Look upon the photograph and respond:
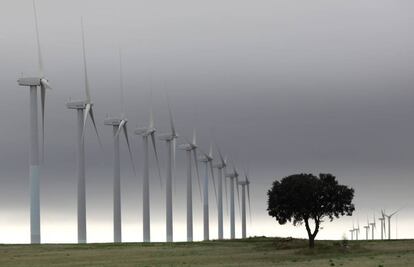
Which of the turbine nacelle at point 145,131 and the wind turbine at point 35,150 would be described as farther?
the turbine nacelle at point 145,131

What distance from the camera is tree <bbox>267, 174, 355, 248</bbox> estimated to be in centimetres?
13250

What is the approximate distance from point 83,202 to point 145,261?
143 feet

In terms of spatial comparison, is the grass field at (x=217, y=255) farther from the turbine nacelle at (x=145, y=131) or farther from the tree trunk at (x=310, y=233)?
the turbine nacelle at (x=145, y=131)

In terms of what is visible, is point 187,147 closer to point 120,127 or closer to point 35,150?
point 120,127

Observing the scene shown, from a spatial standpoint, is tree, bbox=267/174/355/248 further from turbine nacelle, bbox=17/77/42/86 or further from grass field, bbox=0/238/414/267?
turbine nacelle, bbox=17/77/42/86

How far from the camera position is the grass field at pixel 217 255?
92500 millimetres

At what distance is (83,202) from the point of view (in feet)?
462

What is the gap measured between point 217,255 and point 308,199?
2668 cm

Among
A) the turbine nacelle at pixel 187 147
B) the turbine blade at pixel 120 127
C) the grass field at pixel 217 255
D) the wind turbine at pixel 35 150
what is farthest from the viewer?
the turbine nacelle at pixel 187 147

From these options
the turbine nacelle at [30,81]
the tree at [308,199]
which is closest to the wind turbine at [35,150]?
the turbine nacelle at [30,81]

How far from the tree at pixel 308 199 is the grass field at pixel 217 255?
3.89 metres

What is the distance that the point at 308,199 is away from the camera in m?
133

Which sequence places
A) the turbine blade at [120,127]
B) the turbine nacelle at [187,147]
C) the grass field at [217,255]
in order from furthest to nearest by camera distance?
1. the turbine nacelle at [187,147]
2. the turbine blade at [120,127]
3. the grass field at [217,255]

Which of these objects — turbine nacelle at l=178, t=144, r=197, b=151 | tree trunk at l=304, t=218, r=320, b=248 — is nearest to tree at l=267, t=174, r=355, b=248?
tree trunk at l=304, t=218, r=320, b=248
